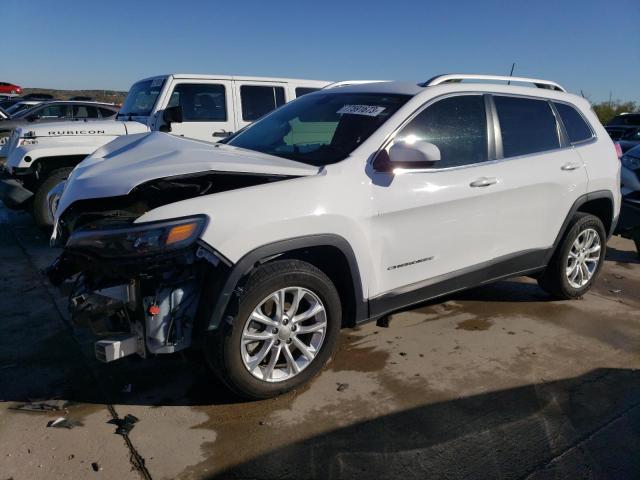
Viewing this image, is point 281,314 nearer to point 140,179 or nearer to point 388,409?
point 388,409

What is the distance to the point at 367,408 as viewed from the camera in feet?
10.0

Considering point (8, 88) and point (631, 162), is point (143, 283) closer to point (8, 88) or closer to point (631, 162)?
point (631, 162)

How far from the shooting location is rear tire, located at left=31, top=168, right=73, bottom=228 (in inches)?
259

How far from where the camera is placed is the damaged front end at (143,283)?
264 cm

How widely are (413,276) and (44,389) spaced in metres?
2.37

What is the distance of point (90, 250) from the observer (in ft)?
8.82

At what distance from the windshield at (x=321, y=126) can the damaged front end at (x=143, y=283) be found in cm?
103

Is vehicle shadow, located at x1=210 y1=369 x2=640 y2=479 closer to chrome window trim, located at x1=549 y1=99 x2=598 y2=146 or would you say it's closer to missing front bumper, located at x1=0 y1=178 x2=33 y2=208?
chrome window trim, located at x1=549 y1=99 x2=598 y2=146

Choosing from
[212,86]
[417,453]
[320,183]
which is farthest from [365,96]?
[212,86]

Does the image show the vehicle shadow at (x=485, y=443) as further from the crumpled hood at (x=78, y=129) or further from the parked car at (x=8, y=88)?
the parked car at (x=8, y=88)

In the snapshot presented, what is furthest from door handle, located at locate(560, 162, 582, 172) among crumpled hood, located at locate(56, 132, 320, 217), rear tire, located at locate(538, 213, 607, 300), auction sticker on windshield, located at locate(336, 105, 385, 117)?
crumpled hood, located at locate(56, 132, 320, 217)

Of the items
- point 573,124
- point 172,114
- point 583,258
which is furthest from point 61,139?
point 583,258

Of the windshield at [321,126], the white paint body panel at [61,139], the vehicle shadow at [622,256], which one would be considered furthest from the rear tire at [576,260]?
A: the white paint body panel at [61,139]

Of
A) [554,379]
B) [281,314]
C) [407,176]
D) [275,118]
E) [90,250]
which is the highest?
[275,118]
